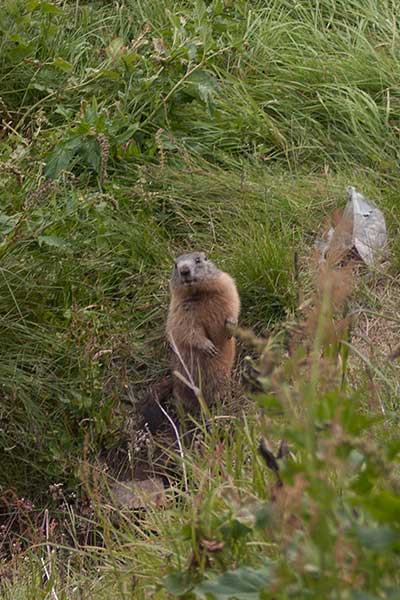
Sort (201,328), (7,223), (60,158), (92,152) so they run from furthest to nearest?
(92,152) → (60,158) → (201,328) → (7,223)

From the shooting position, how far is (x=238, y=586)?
2.55 meters

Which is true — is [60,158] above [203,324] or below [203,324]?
above

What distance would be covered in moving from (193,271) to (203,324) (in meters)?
0.27

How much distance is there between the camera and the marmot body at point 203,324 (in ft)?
20.2

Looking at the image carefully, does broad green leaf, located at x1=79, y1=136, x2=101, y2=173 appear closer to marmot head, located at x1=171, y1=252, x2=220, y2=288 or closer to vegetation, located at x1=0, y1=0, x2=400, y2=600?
vegetation, located at x1=0, y1=0, x2=400, y2=600

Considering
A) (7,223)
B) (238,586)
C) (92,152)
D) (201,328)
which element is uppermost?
(238,586)

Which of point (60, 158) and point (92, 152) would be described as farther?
point (92, 152)

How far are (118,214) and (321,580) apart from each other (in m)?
5.16

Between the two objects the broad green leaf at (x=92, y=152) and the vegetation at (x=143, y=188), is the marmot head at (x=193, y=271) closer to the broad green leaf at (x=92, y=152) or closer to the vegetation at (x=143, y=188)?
the vegetation at (x=143, y=188)

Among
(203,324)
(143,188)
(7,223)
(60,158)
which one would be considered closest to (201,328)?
(203,324)

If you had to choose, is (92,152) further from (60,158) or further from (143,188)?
(143,188)

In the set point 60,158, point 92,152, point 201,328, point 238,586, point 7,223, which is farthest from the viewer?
point 92,152

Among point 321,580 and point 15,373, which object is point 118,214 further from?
point 321,580

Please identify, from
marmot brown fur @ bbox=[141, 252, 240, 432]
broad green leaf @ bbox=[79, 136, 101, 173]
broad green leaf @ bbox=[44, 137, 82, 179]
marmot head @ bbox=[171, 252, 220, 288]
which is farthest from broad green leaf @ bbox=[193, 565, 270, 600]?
broad green leaf @ bbox=[79, 136, 101, 173]
